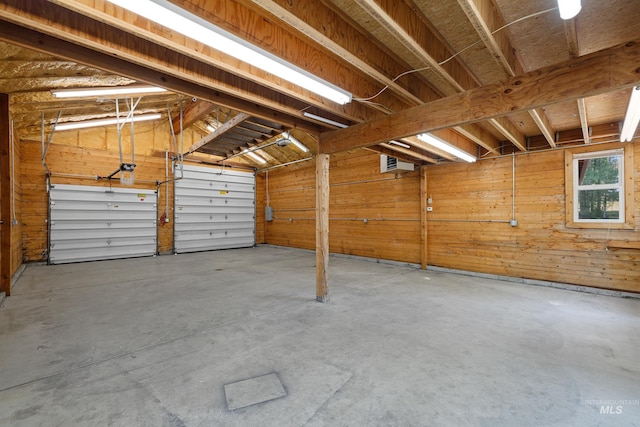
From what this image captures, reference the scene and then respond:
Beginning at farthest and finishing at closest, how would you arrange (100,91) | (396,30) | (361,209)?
(361,209) < (100,91) < (396,30)

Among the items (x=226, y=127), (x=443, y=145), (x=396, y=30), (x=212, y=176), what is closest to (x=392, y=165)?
(x=443, y=145)

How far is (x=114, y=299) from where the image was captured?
397cm

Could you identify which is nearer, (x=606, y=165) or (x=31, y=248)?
(x=606, y=165)

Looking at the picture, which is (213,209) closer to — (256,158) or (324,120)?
(256,158)

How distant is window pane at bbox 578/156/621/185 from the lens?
14.4 ft

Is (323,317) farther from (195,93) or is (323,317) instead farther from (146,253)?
(146,253)

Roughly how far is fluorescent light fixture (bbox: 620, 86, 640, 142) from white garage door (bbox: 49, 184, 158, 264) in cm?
975

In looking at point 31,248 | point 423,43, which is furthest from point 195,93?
point 31,248

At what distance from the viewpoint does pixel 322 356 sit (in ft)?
7.88

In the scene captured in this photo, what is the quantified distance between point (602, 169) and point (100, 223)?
10.9 metres

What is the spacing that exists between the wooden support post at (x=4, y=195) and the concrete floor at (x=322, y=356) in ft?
1.25

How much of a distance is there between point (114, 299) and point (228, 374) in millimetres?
2913

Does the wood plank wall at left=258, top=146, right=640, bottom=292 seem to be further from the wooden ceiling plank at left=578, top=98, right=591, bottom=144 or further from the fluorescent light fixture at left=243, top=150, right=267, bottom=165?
the fluorescent light fixture at left=243, top=150, right=267, bottom=165

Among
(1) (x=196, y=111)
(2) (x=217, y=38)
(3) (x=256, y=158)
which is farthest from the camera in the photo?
(3) (x=256, y=158)
